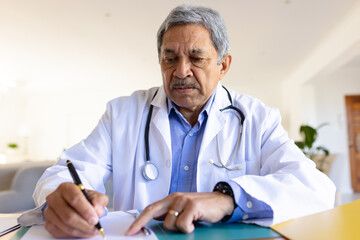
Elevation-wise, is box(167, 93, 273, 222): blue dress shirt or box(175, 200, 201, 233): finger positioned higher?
box(167, 93, 273, 222): blue dress shirt

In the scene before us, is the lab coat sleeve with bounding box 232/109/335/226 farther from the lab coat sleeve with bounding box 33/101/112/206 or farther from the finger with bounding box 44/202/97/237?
the lab coat sleeve with bounding box 33/101/112/206

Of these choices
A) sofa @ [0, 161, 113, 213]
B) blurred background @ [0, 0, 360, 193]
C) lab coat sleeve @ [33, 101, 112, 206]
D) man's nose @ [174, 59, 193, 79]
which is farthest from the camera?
blurred background @ [0, 0, 360, 193]

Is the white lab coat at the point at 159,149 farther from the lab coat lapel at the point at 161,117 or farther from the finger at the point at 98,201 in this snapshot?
the finger at the point at 98,201

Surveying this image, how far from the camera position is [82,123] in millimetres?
11484

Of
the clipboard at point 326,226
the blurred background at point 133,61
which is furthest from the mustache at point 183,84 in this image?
the blurred background at point 133,61

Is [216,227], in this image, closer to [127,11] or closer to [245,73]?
[127,11]

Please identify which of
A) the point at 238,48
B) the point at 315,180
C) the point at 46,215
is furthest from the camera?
the point at 238,48

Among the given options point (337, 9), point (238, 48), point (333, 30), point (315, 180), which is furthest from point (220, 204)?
point (238, 48)

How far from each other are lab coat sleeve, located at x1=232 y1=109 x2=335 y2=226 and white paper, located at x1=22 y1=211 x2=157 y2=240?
0.31 meters

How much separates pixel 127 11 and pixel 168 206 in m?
4.08

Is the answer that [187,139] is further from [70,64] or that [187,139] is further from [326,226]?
[70,64]

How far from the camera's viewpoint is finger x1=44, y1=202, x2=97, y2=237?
0.74m

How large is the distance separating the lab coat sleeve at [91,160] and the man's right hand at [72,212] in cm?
25

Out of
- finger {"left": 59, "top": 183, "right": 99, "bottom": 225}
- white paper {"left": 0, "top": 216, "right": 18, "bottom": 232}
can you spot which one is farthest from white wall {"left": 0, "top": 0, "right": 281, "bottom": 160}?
finger {"left": 59, "top": 183, "right": 99, "bottom": 225}
